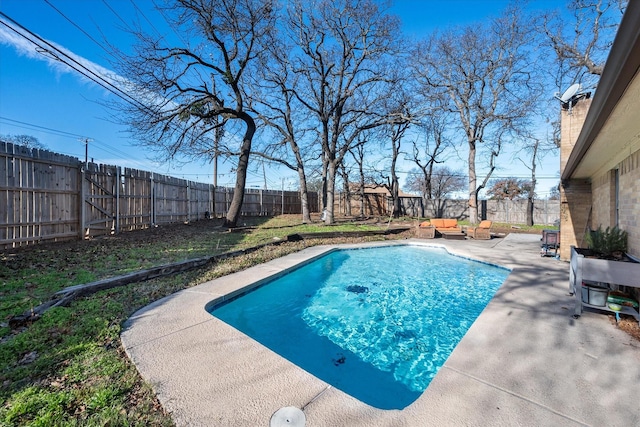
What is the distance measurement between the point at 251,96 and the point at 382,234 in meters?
10.1

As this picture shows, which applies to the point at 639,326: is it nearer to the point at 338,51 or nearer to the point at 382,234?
the point at 382,234

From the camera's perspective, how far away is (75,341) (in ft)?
8.34

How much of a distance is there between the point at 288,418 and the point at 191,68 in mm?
11558

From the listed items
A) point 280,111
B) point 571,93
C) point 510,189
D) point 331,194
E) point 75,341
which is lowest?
point 75,341

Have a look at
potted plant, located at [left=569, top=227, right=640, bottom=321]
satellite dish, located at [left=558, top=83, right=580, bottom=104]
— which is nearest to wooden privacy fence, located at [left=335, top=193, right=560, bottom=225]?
satellite dish, located at [left=558, top=83, right=580, bottom=104]

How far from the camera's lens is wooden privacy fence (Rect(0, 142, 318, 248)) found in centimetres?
541

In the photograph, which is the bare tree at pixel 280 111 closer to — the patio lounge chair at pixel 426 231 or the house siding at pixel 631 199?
the patio lounge chair at pixel 426 231

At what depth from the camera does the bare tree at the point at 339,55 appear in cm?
1316

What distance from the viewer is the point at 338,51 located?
14102 millimetres

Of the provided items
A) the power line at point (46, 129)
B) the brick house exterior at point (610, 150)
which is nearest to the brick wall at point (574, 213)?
the brick house exterior at point (610, 150)

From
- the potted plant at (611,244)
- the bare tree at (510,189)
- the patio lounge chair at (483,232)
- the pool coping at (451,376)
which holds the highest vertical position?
the bare tree at (510,189)

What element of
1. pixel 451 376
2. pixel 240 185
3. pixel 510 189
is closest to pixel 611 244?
pixel 451 376

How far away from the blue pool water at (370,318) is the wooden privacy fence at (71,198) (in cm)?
499

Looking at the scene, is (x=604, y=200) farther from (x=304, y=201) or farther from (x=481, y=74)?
(x=481, y=74)
